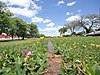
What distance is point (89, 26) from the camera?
69.2 meters

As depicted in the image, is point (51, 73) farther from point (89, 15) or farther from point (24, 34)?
point (24, 34)

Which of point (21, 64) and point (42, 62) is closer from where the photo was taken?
point (21, 64)

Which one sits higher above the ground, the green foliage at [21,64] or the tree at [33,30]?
the tree at [33,30]

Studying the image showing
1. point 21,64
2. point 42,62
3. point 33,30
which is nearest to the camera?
point 21,64

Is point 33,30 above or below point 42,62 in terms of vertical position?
above

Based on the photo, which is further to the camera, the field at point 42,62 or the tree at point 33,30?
the tree at point 33,30

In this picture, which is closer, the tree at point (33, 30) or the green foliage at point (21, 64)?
the green foliage at point (21, 64)

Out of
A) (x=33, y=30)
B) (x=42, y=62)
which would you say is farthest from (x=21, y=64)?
(x=33, y=30)

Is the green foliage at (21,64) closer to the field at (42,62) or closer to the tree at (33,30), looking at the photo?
the field at (42,62)

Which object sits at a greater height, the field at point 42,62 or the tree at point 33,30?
the tree at point 33,30

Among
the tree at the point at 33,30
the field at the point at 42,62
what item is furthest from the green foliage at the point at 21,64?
the tree at the point at 33,30

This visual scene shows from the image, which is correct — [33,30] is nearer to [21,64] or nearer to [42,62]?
[42,62]

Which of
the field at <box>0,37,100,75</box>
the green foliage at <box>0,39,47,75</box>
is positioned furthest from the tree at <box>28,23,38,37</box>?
the green foliage at <box>0,39,47,75</box>

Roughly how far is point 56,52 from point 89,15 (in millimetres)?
64268
